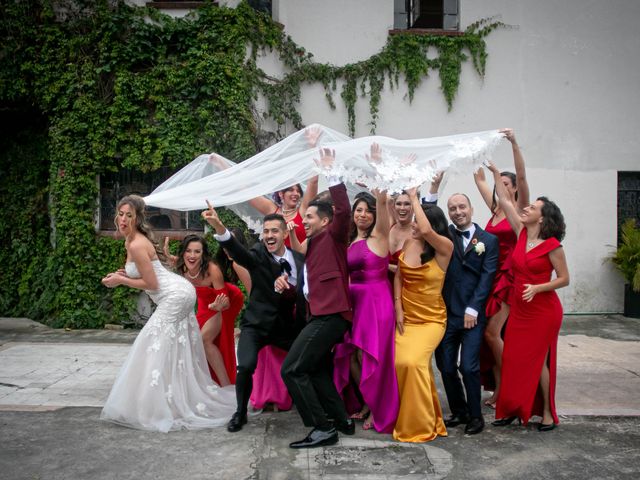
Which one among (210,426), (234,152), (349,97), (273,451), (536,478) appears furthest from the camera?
(349,97)

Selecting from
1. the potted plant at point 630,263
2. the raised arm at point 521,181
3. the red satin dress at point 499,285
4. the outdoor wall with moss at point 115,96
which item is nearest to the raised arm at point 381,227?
the red satin dress at point 499,285

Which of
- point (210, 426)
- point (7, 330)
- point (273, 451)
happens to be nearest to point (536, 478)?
point (273, 451)

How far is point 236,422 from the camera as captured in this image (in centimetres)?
532

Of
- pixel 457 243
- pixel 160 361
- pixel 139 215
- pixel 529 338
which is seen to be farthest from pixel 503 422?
pixel 139 215

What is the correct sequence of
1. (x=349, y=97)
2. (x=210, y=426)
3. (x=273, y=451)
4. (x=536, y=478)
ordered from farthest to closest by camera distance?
(x=349, y=97), (x=210, y=426), (x=273, y=451), (x=536, y=478)

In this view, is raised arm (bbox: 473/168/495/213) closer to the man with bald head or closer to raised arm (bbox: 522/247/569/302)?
the man with bald head

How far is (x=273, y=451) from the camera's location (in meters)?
4.84

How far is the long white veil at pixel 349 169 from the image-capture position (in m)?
5.04

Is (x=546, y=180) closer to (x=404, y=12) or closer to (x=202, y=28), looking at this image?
(x=404, y=12)

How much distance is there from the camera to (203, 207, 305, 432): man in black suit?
5.34 m

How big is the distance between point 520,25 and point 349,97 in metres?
3.37

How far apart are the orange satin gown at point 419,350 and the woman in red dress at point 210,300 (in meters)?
1.92

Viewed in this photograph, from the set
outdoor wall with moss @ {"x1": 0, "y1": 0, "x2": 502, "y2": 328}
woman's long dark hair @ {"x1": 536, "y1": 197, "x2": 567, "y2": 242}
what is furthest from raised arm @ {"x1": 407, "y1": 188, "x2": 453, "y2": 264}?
outdoor wall with moss @ {"x1": 0, "y1": 0, "x2": 502, "y2": 328}

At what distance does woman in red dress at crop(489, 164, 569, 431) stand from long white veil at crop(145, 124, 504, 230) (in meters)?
0.83
